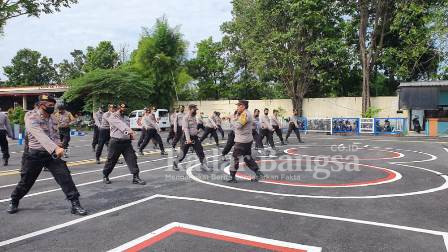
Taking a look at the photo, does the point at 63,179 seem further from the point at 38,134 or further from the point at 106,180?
the point at 106,180

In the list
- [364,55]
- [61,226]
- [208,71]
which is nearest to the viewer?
[61,226]

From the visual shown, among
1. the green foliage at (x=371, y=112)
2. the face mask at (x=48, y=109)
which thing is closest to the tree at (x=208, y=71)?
the green foliage at (x=371, y=112)

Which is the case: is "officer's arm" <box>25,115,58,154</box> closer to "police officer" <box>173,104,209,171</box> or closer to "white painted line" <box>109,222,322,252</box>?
"white painted line" <box>109,222,322,252</box>

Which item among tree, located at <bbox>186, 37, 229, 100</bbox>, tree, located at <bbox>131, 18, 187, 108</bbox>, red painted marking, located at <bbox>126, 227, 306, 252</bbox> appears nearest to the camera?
red painted marking, located at <bbox>126, 227, 306, 252</bbox>

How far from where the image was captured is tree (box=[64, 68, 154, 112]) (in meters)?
33.2

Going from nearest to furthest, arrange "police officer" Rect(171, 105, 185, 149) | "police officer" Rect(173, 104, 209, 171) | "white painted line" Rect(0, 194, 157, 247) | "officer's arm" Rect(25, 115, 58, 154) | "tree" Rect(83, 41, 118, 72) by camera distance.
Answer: "white painted line" Rect(0, 194, 157, 247) < "officer's arm" Rect(25, 115, 58, 154) < "police officer" Rect(173, 104, 209, 171) < "police officer" Rect(171, 105, 185, 149) < "tree" Rect(83, 41, 118, 72)

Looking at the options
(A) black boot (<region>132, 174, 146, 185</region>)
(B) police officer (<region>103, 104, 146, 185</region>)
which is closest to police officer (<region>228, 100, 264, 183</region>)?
(A) black boot (<region>132, 174, 146, 185</region>)

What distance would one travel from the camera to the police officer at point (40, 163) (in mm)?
5781

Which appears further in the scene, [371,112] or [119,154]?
[371,112]

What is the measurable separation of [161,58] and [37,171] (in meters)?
31.8

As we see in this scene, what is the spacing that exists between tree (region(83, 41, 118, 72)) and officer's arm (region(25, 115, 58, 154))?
46.5 metres

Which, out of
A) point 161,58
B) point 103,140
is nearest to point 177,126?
point 103,140

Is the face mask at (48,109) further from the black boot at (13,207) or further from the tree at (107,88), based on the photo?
the tree at (107,88)

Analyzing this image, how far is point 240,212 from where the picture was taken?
19.0ft
